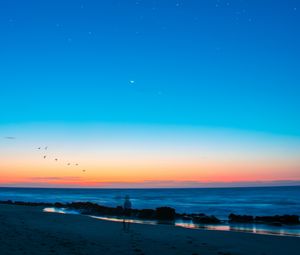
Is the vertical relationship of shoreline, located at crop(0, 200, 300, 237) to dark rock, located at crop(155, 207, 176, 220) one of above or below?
below

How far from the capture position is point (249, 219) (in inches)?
1293

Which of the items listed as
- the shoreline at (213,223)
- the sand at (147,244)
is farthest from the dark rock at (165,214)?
the sand at (147,244)

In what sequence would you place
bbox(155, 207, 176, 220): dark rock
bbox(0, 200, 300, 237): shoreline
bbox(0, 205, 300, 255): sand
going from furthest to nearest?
bbox(155, 207, 176, 220): dark rock → bbox(0, 200, 300, 237): shoreline → bbox(0, 205, 300, 255): sand

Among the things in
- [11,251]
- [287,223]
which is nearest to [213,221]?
[287,223]

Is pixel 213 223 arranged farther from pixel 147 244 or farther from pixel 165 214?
pixel 147 244

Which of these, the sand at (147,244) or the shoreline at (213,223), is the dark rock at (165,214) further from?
the sand at (147,244)

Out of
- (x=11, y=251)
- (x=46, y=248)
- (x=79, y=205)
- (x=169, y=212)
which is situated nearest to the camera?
(x=11, y=251)

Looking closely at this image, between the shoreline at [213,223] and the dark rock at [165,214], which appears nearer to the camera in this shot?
the shoreline at [213,223]

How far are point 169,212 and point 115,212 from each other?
7.29 m

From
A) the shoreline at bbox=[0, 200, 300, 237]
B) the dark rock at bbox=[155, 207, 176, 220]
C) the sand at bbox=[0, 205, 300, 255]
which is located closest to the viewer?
the sand at bbox=[0, 205, 300, 255]

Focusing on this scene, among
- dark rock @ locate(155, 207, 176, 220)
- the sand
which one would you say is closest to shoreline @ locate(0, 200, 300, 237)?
dark rock @ locate(155, 207, 176, 220)

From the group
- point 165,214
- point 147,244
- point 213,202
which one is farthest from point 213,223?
point 213,202

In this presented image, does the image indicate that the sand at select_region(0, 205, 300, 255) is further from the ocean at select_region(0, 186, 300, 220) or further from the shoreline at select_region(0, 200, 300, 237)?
the ocean at select_region(0, 186, 300, 220)

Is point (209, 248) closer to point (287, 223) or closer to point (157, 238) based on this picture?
point (157, 238)
